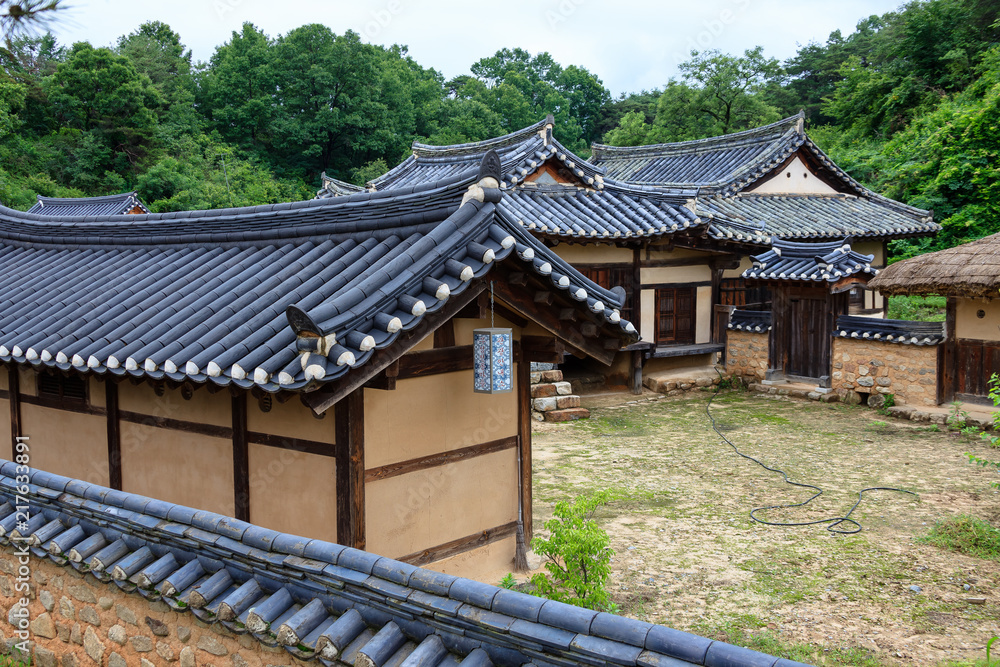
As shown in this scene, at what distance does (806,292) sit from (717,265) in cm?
278

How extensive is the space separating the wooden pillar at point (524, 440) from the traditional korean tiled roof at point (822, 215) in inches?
525

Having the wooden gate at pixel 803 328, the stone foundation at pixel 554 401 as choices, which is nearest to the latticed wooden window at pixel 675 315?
the wooden gate at pixel 803 328

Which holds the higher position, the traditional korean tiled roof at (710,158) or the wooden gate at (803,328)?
the traditional korean tiled roof at (710,158)

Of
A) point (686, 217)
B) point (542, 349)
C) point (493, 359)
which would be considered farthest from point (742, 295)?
point (493, 359)

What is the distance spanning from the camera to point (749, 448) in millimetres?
13422

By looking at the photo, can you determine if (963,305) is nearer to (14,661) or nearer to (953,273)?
(953,273)

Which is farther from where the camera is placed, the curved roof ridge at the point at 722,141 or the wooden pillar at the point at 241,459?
the curved roof ridge at the point at 722,141

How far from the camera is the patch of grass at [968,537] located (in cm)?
852

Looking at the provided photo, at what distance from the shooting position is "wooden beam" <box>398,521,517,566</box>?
22.0 feet

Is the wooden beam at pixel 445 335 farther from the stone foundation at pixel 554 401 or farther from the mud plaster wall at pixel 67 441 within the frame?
the stone foundation at pixel 554 401

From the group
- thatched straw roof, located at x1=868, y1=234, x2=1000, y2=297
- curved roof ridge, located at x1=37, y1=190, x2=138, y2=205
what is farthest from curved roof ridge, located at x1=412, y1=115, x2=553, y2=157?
curved roof ridge, located at x1=37, y1=190, x2=138, y2=205

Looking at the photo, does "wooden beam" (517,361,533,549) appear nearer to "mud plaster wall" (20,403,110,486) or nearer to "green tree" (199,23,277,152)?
"mud plaster wall" (20,403,110,486)

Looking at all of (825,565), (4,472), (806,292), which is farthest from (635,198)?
(4,472)

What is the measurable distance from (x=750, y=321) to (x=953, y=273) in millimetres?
5338
